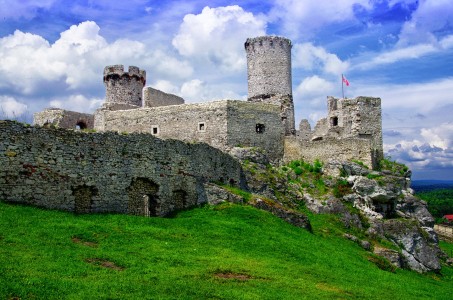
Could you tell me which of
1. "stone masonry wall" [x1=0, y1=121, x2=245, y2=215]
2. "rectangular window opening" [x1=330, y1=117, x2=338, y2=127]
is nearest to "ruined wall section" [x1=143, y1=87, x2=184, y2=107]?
"rectangular window opening" [x1=330, y1=117, x2=338, y2=127]

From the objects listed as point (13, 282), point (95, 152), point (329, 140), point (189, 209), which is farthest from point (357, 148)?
point (13, 282)

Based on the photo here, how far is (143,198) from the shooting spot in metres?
24.7

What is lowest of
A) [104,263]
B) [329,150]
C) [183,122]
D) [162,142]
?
[104,263]

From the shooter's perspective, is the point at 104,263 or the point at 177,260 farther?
the point at 177,260

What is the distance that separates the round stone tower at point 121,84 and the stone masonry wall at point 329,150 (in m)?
14.0

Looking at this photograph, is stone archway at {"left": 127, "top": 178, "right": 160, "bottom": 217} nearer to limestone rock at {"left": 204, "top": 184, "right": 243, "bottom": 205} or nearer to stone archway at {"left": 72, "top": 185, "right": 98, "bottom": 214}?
stone archway at {"left": 72, "top": 185, "right": 98, "bottom": 214}

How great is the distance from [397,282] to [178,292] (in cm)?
1229

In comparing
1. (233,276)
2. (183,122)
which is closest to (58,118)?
(183,122)

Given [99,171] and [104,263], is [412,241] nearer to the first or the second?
[99,171]

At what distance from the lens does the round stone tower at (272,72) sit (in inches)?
1857

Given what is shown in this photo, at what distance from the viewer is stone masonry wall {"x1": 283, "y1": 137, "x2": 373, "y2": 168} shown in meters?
42.1

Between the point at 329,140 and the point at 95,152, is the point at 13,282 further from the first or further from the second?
the point at 329,140

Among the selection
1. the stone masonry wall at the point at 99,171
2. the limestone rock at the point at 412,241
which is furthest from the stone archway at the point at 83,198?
the limestone rock at the point at 412,241

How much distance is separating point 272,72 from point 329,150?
910 cm
